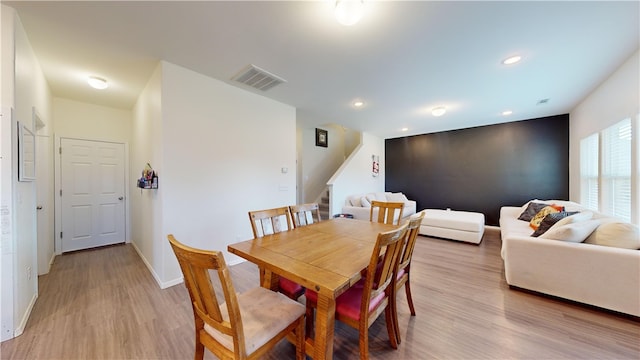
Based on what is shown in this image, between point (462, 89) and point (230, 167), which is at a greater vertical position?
point (462, 89)

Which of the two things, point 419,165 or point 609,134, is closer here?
point 609,134

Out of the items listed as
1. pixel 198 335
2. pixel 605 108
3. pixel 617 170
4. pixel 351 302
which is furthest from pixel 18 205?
pixel 605 108

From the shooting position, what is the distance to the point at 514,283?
2.41 metres

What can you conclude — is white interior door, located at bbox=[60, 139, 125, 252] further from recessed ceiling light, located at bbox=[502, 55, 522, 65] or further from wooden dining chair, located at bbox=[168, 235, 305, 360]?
recessed ceiling light, located at bbox=[502, 55, 522, 65]

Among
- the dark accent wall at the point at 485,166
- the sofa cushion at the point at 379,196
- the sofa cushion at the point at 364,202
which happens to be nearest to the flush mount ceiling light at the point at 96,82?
the sofa cushion at the point at 364,202

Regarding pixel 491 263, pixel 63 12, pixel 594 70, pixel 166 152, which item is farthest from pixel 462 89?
pixel 63 12

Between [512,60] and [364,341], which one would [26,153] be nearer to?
[364,341]

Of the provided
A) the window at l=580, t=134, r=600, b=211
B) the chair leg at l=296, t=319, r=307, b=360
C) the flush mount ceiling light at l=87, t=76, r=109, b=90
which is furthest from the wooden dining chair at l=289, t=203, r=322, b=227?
the window at l=580, t=134, r=600, b=211

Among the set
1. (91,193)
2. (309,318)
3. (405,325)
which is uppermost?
(91,193)

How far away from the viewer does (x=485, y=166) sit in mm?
5488

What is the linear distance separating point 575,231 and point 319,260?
2.65 meters

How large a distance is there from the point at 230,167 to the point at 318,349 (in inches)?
99.5

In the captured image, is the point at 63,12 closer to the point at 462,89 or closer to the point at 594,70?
the point at 462,89

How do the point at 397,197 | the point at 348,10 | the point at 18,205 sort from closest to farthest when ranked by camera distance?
1. the point at 348,10
2. the point at 18,205
3. the point at 397,197
